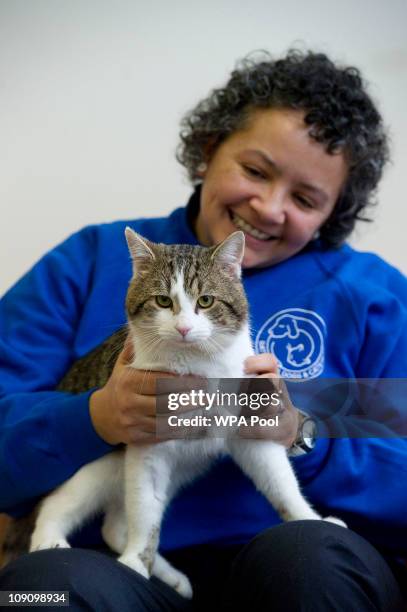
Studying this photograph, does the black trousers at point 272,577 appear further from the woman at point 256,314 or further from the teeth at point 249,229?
the teeth at point 249,229

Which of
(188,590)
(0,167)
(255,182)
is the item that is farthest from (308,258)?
(0,167)

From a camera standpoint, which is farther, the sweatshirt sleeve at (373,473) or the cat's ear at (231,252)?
the sweatshirt sleeve at (373,473)

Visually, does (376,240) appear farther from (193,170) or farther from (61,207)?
(61,207)

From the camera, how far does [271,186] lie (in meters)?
1.34

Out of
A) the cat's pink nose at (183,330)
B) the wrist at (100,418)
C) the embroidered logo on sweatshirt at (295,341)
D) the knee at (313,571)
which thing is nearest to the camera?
the knee at (313,571)

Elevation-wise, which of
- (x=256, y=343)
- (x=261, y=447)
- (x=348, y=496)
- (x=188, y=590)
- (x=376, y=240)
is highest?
(x=376, y=240)

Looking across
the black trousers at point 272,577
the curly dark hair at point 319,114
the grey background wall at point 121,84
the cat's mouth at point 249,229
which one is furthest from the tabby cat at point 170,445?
the grey background wall at point 121,84

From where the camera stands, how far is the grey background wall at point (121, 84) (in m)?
1.91

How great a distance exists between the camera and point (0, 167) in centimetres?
193

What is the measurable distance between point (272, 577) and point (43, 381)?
0.65 metres

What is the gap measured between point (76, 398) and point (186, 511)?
1.01ft

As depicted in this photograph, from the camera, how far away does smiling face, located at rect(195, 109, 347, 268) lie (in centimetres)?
133

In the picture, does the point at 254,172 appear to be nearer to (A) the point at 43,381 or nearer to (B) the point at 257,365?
(B) the point at 257,365

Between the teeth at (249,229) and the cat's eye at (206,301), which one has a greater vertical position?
the teeth at (249,229)
